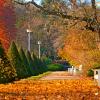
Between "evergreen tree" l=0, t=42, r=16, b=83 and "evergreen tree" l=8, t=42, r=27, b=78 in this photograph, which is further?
"evergreen tree" l=8, t=42, r=27, b=78

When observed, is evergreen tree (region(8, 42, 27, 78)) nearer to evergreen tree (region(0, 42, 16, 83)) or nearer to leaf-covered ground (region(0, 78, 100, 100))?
evergreen tree (region(0, 42, 16, 83))

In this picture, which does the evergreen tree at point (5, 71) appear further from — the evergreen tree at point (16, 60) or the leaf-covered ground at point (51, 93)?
the leaf-covered ground at point (51, 93)

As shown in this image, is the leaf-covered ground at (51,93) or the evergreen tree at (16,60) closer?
the leaf-covered ground at (51,93)

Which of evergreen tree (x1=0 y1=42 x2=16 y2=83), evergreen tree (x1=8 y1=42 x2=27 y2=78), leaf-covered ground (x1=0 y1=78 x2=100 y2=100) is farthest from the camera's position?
evergreen tree (x1=8 y1=42 x2=27 y2=78)

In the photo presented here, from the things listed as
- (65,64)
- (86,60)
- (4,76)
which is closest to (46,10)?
(4,76)

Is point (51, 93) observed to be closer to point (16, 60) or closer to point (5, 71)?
point (5, 71)

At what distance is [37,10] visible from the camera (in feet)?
59.5

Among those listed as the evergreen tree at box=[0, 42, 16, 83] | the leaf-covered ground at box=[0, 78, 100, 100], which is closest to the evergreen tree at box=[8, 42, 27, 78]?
the evergreen tree at box=[0, 42, 16, 83]

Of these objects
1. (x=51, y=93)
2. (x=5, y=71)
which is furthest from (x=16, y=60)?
(x=51, y=93)

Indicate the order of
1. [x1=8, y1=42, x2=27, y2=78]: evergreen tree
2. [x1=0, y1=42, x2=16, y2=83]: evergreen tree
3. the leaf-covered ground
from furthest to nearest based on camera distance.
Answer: [x1=8, y1=42, x2=27, y2=78]: evergreen tree → [x1=0, y1=42, x2=16, y2=83]: evergreen tree → the leaf-covered ground

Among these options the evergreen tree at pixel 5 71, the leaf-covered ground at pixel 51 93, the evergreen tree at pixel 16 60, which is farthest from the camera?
the evergreen tree at pixel 16 60

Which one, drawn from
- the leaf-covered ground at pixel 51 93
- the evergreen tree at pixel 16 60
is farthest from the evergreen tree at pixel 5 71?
the leaf-covered ground at pixel 51 93

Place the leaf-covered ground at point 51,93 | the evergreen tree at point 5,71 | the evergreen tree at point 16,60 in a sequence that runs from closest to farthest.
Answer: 1. the leaf-covered ground at point 51,93
2. the evergreen tree at point 5,71
3. the evergreen tree at point 16,60

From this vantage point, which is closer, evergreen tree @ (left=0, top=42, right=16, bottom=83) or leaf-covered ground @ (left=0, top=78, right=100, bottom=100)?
leaf-covered ground @ (left=0, top=78, right=100, bottom=100)
